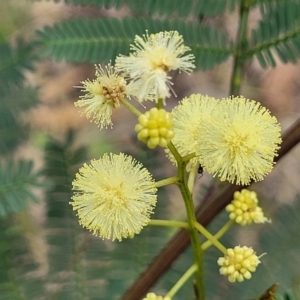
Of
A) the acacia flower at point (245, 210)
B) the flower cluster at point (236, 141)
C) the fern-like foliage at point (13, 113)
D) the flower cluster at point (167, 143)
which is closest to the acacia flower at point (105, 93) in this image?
the flower cluster at point (167, 143)

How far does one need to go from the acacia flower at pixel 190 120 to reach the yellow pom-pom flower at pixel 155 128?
13 centimetres

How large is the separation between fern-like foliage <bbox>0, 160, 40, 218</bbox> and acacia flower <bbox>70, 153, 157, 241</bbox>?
0.30m

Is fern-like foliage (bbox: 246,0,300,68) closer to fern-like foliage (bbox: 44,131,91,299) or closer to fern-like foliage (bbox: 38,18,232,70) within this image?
fern-like foliage (bbox: 38,18,232,70)

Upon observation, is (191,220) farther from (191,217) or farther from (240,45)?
(240,45)

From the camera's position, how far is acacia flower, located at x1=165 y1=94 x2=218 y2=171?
62cm

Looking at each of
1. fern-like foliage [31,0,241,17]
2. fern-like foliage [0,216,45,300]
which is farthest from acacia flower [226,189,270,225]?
fern-like foliage [0,216,45,300]

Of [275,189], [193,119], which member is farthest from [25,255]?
[275,189]

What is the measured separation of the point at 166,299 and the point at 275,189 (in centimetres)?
115

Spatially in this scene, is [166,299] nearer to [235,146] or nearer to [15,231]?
[235,146]

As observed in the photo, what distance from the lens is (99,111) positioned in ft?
1.82

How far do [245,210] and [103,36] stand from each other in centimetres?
46

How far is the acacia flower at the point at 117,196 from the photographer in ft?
1.90

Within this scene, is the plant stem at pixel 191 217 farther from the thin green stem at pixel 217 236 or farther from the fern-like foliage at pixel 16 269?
the fern-like foliage at pixel 16 269

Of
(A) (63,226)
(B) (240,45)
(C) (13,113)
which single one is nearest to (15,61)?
(C) (13,113)
